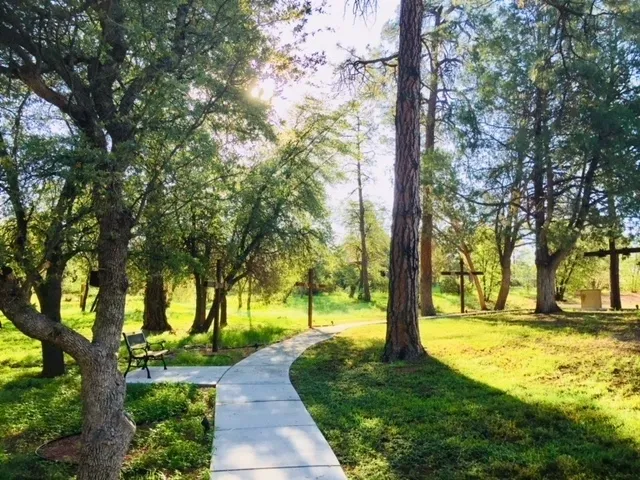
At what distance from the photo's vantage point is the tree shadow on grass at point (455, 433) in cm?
376

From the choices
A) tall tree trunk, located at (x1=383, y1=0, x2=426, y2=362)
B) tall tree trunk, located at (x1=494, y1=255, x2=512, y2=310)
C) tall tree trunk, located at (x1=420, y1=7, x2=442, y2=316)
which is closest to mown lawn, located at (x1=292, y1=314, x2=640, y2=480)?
tall tree trunk, located at (x1=383, y1=0, x2=426, y2=362)

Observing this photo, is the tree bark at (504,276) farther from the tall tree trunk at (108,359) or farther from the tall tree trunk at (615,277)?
the tall tree trunk at (108,359)

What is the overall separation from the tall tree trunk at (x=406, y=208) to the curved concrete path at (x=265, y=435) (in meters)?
2.19

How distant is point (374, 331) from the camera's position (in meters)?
13.1

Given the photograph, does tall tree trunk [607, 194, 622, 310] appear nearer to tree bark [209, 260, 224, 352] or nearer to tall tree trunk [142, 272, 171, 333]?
tree bark [209, 260, 224, 352]

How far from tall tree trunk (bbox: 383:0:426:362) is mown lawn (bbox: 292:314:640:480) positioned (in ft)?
2.04

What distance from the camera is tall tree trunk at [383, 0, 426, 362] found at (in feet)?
28.0

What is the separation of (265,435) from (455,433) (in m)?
1.81

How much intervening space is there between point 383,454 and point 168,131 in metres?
3.34

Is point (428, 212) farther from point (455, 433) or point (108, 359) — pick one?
point (108, 359)

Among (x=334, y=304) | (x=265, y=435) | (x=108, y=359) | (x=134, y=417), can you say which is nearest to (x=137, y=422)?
(x=134, y=417)

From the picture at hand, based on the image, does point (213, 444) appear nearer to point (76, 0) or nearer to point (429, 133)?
point (76, 0)

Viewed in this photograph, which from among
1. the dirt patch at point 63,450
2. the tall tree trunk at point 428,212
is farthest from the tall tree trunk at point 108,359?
the tall tree trunk at point 428,212

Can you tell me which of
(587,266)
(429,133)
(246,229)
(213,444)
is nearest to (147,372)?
(213,444)
